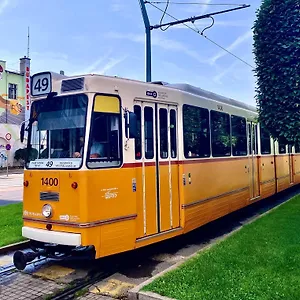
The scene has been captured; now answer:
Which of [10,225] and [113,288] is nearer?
[113,288]

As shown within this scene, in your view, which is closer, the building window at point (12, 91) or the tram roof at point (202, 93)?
the tram roof at point (202, 93)

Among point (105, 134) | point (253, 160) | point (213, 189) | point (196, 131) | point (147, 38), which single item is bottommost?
point (213, 189)

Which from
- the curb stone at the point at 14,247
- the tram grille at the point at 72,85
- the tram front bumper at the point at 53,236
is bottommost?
the curb stone at the point at 14,247

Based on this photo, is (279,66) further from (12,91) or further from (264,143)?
(12,91)

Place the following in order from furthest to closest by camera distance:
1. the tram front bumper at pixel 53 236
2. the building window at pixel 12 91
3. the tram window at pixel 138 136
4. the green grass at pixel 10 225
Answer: the building window at pixel 12 91 < the green grass at pixel 10 225 < the tram window at pixel 138 136 < the tram front bumper at pixel 53 236

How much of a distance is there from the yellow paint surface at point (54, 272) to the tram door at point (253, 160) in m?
6.45

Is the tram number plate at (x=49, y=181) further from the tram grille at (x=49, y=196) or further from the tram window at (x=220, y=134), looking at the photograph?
the tram window at (x=220, y=134)

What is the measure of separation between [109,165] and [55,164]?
0.89 meters

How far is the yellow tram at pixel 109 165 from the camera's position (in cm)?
594

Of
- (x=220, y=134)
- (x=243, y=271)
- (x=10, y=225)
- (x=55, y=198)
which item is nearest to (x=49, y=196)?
(x=55, y=198)

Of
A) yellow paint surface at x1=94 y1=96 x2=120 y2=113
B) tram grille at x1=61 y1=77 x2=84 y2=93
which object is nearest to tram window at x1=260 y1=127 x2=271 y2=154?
yellow paint surface at x1=94 y1=96 x2=120 y2=113

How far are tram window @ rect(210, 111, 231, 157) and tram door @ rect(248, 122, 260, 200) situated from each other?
1.69m

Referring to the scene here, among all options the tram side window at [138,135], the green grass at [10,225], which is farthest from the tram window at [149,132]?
the green grass at [10,225]

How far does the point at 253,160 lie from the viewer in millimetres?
11547
